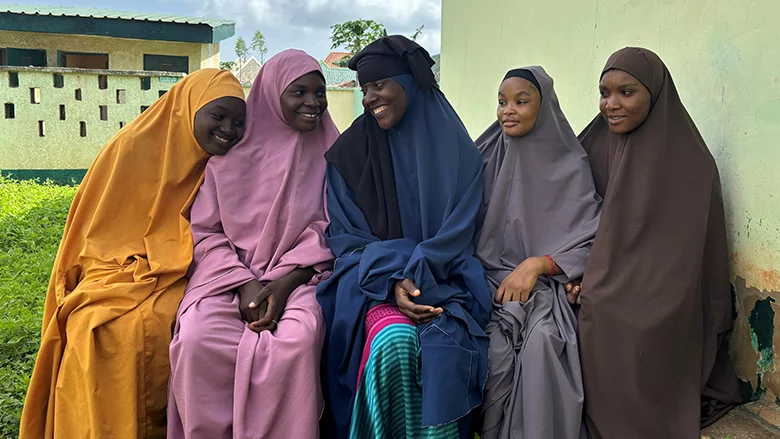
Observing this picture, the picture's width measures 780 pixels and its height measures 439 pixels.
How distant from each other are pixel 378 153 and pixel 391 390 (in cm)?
102

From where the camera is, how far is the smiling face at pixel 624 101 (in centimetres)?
241

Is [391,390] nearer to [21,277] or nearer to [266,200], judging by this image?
[266,200]

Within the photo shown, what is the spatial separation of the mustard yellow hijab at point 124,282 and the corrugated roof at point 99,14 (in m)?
9.38

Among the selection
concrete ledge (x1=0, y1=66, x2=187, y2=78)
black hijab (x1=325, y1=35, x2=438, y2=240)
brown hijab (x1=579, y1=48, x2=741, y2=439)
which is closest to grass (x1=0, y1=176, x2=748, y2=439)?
brown hijab (x1=579, y1=48, x2=741, y2=439)

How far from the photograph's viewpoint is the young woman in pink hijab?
2225 mm

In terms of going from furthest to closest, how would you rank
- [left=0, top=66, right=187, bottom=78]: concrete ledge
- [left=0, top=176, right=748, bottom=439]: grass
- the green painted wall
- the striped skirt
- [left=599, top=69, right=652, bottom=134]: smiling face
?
the green painted wall, [left=0, top=66, right=187, bottom=78]: concrete ledge, [left=0, top=176, right=748, bottom=439]: grass, [left=599, top=69, right=652, bottom=134]: smiling face, the striped skirt

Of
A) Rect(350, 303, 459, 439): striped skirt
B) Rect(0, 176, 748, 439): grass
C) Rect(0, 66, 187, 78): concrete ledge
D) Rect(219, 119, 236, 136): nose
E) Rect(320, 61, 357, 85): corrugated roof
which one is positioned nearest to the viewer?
Rect(350, 303, 459, 439): striped skirt

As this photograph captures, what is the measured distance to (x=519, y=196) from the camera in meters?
2.65

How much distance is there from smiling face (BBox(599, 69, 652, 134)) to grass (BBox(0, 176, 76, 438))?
2896 millimetres

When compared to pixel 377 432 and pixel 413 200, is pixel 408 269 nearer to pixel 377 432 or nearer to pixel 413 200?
pixel 413 200

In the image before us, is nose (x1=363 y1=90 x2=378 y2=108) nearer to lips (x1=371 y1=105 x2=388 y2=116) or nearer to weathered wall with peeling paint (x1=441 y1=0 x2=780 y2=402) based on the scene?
lips (x1=371 y1=105 x2=388 y2=116)

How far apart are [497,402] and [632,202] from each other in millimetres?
905

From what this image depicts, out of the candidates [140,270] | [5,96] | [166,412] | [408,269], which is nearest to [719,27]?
[408,269]

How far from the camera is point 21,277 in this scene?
4488 mm
